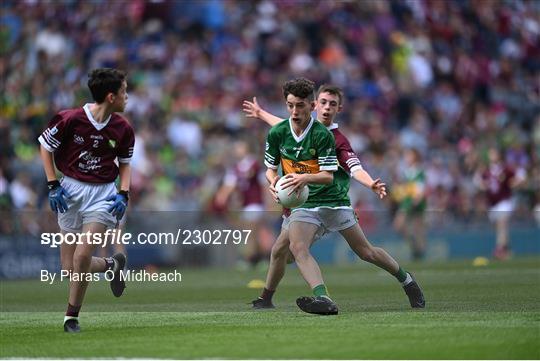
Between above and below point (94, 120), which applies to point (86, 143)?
below

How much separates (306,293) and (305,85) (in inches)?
202

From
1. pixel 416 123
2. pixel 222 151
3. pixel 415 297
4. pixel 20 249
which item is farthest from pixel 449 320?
pixel 416 123

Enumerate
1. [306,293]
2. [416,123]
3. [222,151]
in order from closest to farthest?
[306,293], [222,151], [416,123]

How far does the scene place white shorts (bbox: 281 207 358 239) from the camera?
12547 mm

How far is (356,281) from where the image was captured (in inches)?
750

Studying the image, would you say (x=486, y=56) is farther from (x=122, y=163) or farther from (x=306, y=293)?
(x=122, y=163)

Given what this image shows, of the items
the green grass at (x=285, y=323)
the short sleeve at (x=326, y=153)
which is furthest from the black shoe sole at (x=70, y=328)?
the short sleeve at (x=326, y=153)

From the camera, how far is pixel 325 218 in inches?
499

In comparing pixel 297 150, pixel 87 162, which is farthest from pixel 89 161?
pixel 297 150

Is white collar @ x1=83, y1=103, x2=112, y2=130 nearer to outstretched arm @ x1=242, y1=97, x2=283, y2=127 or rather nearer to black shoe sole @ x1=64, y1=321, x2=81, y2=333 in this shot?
black shoe sole @ x1=64, y1=321, x2=81, y2=333

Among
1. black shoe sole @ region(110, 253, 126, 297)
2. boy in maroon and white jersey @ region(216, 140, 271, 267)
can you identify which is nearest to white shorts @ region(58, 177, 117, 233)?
black shoe sole @ region(110, 253, 126, 297)

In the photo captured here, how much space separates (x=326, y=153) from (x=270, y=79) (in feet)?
56.6

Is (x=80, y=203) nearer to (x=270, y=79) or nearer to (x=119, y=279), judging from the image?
(x=119, y=279)

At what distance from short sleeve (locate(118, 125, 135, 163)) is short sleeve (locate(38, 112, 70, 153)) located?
1.77ft
